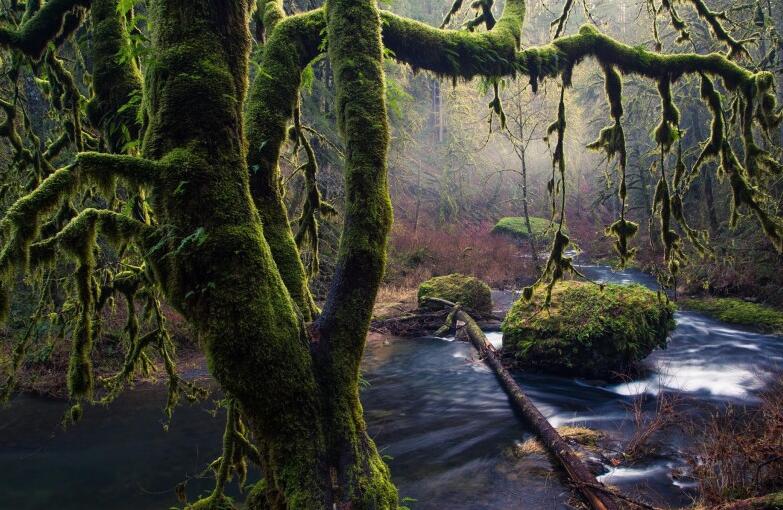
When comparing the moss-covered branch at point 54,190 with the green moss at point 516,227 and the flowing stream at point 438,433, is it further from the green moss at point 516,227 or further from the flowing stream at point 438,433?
the green moss at point 516,227

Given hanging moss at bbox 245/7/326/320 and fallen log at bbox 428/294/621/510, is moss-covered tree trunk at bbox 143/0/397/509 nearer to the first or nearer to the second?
hanging moss at bbox 245/7/326/320

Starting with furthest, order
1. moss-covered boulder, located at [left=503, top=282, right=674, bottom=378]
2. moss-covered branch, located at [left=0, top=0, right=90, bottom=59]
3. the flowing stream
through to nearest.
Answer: moss-covered boulder, located at [left=503, top=282, right=674, bottom=378], the flowing stream, moss-covered branch, located at [left=0, top=0, right=90, bottom=59]

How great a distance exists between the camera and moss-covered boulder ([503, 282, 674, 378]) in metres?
9.70

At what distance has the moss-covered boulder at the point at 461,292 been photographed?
15219mm

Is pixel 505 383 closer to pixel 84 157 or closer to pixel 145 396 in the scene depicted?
pixel 145 396

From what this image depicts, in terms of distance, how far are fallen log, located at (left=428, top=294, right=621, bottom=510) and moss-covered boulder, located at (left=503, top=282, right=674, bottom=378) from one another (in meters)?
0.70

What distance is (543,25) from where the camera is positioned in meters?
48.7

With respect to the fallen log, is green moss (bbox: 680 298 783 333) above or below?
above

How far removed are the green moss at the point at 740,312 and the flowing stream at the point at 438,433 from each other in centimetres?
58

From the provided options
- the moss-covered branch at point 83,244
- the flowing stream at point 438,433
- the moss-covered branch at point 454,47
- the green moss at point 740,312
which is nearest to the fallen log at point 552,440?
the flowing stream at point 438,433

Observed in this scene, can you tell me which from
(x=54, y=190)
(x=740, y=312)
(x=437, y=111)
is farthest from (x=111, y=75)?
(x=437, y=111)

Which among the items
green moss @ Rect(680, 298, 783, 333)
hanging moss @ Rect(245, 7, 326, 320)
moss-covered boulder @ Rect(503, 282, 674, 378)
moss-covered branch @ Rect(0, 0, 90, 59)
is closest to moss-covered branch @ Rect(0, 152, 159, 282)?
hanging moss @ Rect(245, 7, 326, 320)

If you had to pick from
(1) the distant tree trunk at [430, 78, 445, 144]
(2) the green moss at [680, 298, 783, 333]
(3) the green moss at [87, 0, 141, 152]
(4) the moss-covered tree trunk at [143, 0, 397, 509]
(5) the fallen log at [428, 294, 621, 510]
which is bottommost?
(5) the fallen log at [428, 294, 621, 510]

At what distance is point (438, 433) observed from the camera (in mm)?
8102
